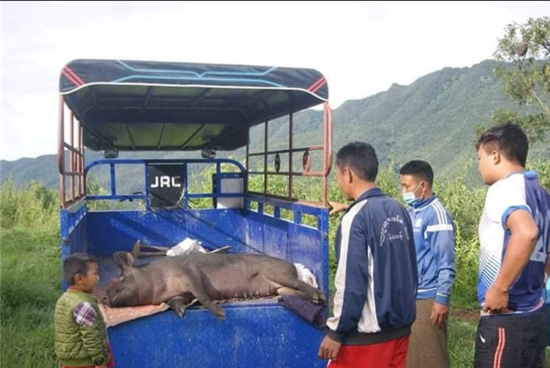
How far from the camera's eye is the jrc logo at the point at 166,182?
6.79 metres

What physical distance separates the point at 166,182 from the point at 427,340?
393cm

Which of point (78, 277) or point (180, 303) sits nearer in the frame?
point (78, 277)

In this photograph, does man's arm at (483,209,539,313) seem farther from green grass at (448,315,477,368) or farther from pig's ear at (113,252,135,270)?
pig's ear at (113,252,135,270)

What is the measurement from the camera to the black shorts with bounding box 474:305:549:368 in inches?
109

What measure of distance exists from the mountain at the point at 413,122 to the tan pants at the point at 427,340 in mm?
24171

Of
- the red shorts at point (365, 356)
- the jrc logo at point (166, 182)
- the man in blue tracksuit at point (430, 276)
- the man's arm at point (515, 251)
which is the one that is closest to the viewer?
the man's arm at point (515, 251)

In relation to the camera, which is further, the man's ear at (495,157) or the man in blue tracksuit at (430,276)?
the man in blue tracksuit at (430,276)

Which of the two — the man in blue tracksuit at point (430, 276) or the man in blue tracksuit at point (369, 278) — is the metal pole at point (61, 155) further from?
the man in blue tracksuit at point (430, 276)

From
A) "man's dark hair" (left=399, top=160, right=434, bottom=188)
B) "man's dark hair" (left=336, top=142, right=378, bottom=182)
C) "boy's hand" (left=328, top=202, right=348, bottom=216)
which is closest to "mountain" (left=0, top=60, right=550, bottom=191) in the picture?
"boy's hand" (left=328, top=202, right=348, bottom=216)

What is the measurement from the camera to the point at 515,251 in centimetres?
255

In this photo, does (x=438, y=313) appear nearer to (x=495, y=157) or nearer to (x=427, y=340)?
(x=427, y=340)

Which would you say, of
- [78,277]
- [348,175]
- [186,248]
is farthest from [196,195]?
[348,175]

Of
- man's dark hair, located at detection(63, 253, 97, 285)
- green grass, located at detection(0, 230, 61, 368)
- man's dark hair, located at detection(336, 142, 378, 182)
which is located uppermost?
man's dark hair, located at detection(336, 142, 378, 182)

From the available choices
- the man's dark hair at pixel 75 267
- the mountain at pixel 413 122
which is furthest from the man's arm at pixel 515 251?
the mountain at pixel 413 122
